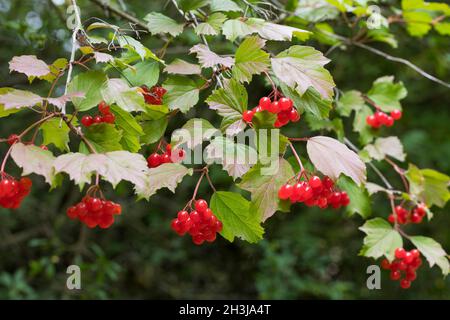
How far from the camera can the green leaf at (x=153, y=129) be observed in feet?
4.56

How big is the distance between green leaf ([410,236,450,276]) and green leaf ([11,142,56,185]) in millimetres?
1281

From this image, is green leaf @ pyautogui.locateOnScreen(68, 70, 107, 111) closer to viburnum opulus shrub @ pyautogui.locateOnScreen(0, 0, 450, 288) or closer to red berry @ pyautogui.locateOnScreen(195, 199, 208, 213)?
viburnum opulus shrub @ pyautogui.locateOnScreen(0, 0, 450, 288)

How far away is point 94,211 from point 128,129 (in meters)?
0.22

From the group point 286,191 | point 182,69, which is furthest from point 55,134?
point 286,191

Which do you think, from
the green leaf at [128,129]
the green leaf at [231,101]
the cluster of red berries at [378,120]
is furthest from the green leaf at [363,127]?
the green leaf at [128,129]

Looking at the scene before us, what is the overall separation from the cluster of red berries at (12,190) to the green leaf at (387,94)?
138cm

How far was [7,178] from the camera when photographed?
1133 mm

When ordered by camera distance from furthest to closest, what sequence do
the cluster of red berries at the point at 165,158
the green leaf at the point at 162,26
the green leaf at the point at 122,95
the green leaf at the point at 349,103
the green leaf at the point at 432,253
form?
the green leaf at the point at 349,103
the green leaf at the point at 432,253
the green leaf at the point at 162,26
the cluster of red berries at the point at 165,158
the green leaf at the point at 122,95

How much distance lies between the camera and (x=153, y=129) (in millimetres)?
1399

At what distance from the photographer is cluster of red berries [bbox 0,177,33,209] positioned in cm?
109

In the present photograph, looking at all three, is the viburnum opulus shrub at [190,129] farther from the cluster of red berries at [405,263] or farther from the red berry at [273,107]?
the cluster of red berries at [405,263]

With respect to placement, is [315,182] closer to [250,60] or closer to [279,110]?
[279,110]

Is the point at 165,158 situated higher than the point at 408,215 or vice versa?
the point at 165,158
